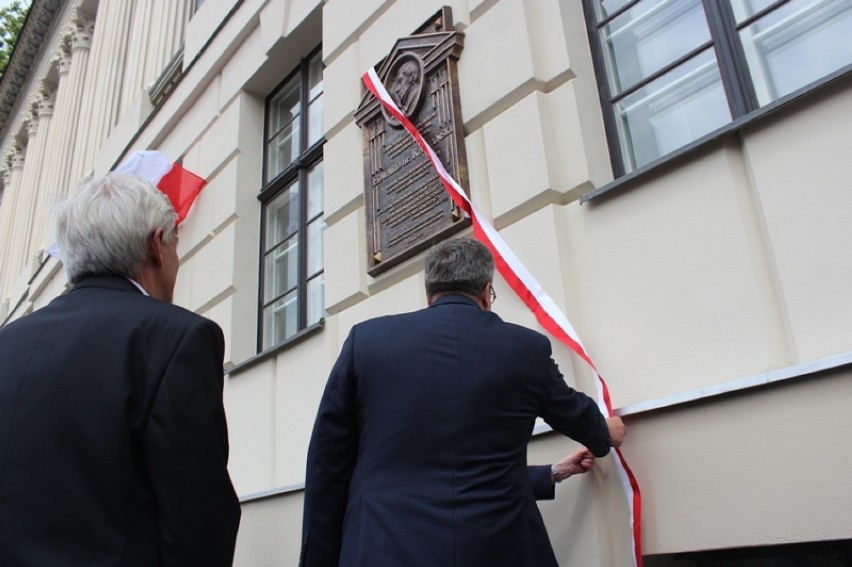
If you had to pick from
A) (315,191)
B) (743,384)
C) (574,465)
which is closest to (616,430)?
(574,465)

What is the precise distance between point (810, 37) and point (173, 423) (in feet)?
8.96

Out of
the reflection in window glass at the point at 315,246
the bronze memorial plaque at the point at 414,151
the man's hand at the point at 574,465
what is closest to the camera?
the man's hand at the point at 574,465

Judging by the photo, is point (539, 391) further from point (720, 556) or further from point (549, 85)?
point (549, 85)

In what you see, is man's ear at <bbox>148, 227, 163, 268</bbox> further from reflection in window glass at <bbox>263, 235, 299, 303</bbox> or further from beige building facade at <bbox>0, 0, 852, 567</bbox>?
reflection in window glass at <bbox>263, 235, 299, 303</bbox>

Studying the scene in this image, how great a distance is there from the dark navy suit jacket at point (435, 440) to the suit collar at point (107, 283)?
811 millimetres

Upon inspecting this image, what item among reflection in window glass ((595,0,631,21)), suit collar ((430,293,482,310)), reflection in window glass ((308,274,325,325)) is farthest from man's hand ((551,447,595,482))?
reflection in window glass ((308,274,325,325))

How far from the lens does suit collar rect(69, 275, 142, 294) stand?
76.0 inches

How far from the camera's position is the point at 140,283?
6.62 ft

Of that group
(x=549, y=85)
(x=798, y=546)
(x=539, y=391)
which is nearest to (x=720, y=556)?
(x=798, y=546)

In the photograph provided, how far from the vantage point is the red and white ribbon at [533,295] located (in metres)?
2.81

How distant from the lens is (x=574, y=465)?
9.68ft

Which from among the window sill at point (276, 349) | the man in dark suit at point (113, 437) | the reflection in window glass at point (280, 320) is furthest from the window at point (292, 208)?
the man in dark suit at point (113, 437)

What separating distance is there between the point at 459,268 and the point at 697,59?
1.58 meters

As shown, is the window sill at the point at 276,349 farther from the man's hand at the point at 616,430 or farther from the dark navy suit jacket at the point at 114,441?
the dark navy suit jacket at the point at 114,441
